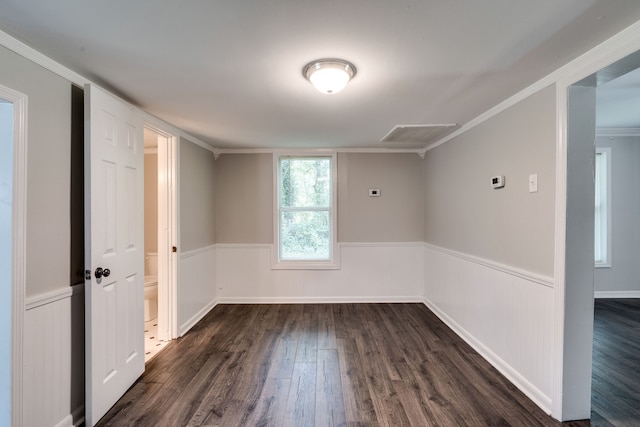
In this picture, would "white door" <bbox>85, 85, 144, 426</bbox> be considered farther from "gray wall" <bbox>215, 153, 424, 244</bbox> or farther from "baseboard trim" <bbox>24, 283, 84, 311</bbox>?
"gray wall" <bbox>215, 153, 424, 244</bbox>

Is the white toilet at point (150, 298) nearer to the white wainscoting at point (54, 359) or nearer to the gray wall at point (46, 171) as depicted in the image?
the white wainscoting at point (54, 359)

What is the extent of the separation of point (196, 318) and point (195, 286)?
0.38 metres

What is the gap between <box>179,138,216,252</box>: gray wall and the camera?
3.11m

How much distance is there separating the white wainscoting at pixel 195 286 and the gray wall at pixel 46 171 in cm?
139

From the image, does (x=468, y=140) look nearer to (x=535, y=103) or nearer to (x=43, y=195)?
(x=535, y=103)

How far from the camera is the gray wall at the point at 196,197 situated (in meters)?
3.11

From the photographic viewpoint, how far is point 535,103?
1964 mm

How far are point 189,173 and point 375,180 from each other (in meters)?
2.42

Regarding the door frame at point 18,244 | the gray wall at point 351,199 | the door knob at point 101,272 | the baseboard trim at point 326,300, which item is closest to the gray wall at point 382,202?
the gray wall at point 351,199

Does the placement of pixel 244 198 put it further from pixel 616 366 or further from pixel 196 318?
pixel 616 366

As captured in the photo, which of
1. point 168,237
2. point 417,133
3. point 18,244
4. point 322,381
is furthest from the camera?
point 417,133

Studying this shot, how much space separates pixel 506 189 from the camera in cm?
229

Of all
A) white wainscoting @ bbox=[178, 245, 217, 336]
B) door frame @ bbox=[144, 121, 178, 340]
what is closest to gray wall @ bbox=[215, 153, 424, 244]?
white wainscoting @ bbox=[178, 245, 217, 336]

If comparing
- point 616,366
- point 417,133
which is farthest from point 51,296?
point 616,366
